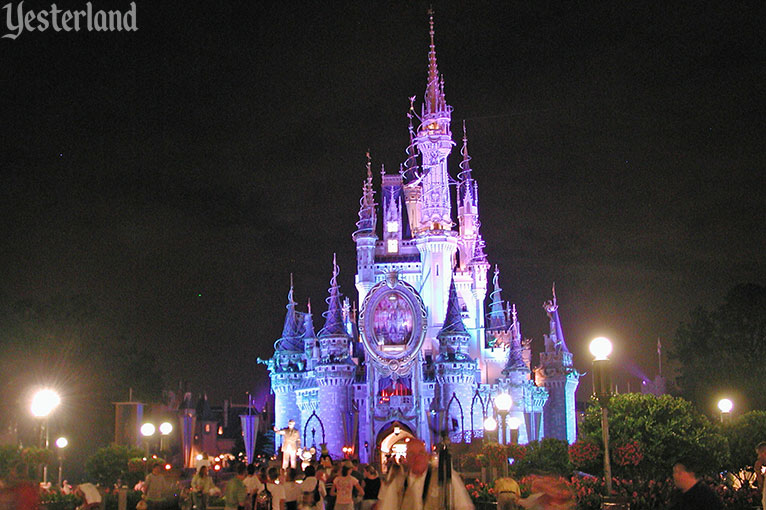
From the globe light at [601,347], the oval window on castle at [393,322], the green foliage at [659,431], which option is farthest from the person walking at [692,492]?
the oval window on castle at [393,322]

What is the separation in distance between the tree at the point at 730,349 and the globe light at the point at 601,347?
4318cm

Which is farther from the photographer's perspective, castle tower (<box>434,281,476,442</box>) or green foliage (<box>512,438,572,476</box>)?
castle tower (<box>434,281,476,442</box>)

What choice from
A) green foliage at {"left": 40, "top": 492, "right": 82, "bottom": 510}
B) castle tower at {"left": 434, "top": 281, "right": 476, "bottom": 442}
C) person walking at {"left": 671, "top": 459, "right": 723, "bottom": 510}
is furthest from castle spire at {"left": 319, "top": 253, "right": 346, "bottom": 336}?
person walking at {"left": 671, "top": 459, "right": 723, "bottom": 510}

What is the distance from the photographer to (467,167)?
85.8m

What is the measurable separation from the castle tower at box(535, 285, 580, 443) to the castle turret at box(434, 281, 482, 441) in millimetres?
8191

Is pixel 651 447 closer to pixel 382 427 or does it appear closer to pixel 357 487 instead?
pixel 357 487

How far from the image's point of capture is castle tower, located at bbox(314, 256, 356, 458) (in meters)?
67.8

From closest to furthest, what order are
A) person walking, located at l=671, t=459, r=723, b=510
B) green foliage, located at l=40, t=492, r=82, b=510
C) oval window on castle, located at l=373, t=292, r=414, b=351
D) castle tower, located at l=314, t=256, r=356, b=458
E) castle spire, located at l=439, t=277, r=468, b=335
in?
person walking, located at l=671, t=459, r=723, b=510 → green foliage, located at l=40, t=492, r=82, b=510 → castle tower, located at l=314, t=256, r=356, b=458 → castle spire, located at l=439, t=277, r=468, b=335 → oval window on castle, located at l=373, t=292, r=414, b=351

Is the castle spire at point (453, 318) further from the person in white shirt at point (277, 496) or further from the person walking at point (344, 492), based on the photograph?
the person in white shirt at point (277, 496)

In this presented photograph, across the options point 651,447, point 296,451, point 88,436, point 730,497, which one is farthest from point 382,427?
point 730,497

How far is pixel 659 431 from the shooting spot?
102 feet

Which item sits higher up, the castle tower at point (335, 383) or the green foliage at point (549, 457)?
the castle tower at point (335, 383)

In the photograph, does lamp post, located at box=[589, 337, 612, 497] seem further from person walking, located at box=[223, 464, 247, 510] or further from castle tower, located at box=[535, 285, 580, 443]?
castle tower, located at box=[535, 285, 580, 443]

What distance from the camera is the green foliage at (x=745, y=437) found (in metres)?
36.5
